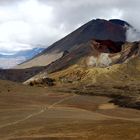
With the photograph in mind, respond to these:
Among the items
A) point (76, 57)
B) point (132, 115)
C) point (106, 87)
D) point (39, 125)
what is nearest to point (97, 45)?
point (76, 57)

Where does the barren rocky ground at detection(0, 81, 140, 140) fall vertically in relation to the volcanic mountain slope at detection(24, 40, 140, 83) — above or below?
below

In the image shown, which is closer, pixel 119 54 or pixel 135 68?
pixel 135 68

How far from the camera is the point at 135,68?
15738 centimetres

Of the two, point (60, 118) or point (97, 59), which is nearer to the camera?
point (60, 118)

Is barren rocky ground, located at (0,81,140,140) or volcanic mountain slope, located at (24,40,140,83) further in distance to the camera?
volcanic mountain slope, located at (24,40,140,83)

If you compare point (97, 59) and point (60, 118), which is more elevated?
point (97, 59)

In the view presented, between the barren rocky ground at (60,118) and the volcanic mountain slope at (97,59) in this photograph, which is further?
the volcanic mountain slope at (97,59)

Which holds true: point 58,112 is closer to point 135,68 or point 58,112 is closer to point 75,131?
point 75,131

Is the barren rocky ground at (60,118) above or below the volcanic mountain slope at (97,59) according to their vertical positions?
below

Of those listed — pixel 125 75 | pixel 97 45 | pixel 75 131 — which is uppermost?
pixel 97 45

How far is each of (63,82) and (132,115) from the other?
75.7 meters

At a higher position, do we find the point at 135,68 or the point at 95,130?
the point at 135,68

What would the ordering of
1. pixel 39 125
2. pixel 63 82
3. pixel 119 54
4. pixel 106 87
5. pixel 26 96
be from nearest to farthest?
pixel 39 125 → pixel 26 96 → pixel 106 87 → pixel 63 82 → pixel 119 54

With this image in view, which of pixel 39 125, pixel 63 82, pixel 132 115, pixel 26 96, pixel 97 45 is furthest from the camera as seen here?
pixel 97 45
